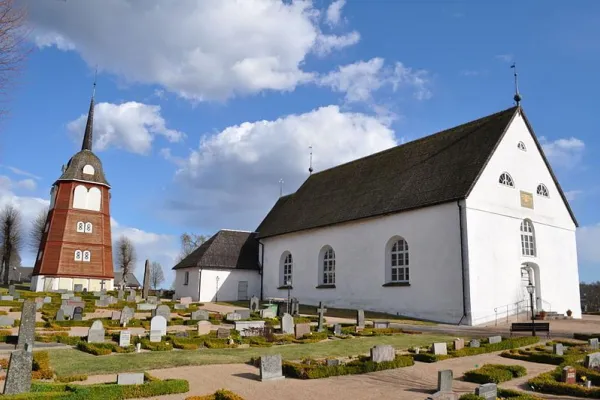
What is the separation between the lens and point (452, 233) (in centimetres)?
2328

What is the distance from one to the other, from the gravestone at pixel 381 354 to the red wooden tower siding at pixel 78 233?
3927cm

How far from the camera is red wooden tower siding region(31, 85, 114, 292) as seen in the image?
4553cm

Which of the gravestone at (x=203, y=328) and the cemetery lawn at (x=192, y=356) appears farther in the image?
the gravestone at (x=203, y=328)

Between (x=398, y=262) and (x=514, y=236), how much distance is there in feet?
19.5

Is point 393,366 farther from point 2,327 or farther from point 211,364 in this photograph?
point 2,327

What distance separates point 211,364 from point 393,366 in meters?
4.67

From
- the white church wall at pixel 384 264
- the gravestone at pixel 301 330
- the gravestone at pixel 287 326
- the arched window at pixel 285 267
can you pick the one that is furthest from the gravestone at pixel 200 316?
the arched window at pixel 285 267

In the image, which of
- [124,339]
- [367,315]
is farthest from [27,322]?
[367,315]

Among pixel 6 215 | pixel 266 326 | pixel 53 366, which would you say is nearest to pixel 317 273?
pixel 266 326

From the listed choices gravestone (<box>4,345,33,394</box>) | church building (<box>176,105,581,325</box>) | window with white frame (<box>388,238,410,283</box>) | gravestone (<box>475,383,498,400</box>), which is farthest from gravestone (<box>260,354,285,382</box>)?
window with white frame (<box>388,238,410,283</box>)

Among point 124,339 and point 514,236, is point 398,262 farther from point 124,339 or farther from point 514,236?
point 124,339

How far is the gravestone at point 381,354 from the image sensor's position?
41.2 ft

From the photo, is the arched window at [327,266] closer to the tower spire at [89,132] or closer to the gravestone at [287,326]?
the gravestone at [287,326]

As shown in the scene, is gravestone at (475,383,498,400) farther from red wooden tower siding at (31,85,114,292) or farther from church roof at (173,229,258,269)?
red wooden tower siding at (31,85,114,292)
